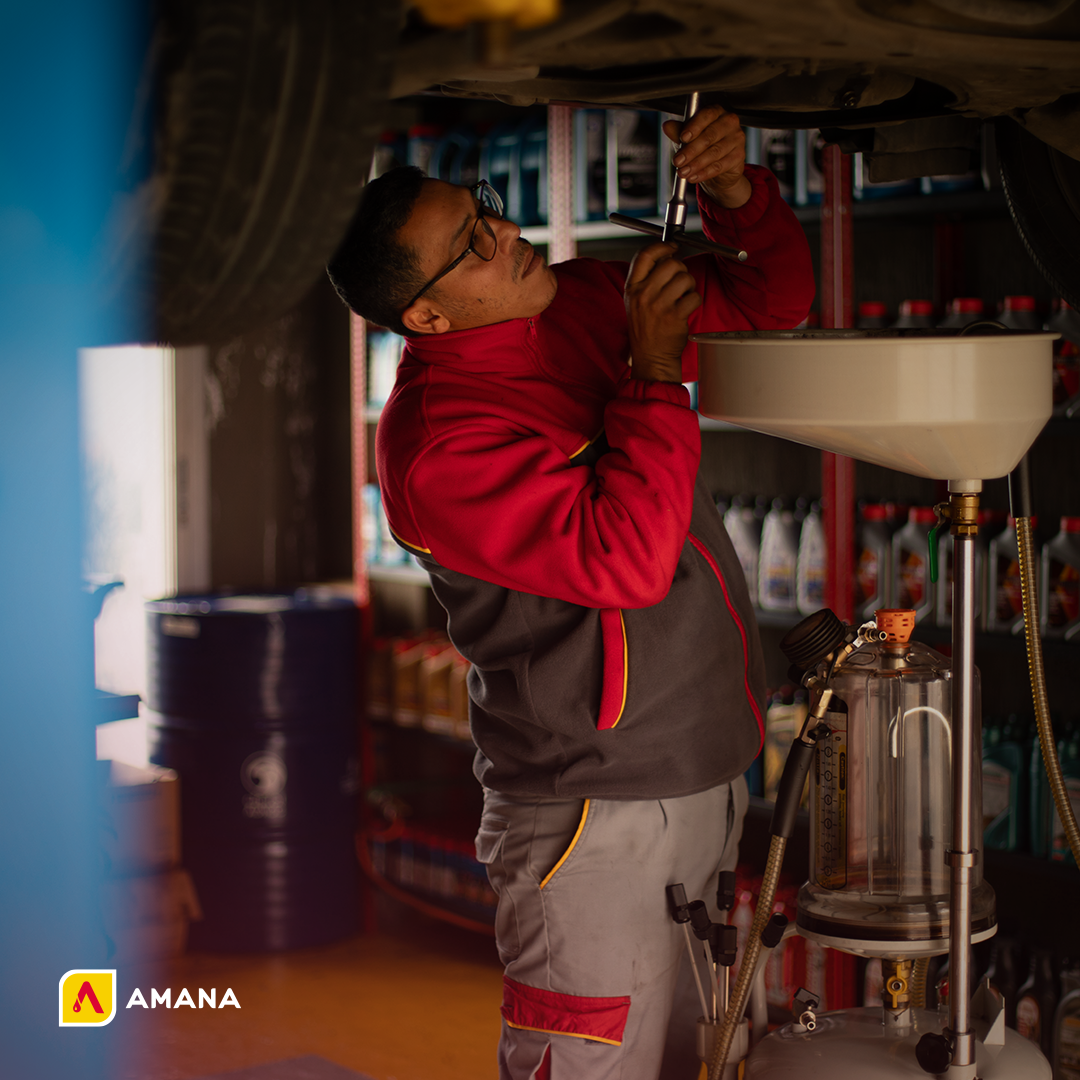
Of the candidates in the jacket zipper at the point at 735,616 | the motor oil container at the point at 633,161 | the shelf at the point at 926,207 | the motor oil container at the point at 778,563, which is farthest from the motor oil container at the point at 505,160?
the jacket zipper at the point at 735,616

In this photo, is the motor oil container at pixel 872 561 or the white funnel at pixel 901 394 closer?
the white funnel at pixel 901 394

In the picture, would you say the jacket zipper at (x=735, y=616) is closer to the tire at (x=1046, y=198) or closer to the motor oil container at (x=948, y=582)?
the tire at (x=1046, y=198)

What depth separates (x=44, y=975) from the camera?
→ 137 cm

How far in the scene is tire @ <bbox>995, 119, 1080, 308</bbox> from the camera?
1871 mm

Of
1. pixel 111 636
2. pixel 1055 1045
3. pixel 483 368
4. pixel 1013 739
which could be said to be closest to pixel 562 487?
pixel 483 368

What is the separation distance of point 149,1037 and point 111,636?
1.32m

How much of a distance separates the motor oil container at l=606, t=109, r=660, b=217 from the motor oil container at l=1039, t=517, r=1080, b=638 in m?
1.18

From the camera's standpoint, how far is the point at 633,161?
10.4ft

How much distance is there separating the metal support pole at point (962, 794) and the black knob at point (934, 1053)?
1 centimetres

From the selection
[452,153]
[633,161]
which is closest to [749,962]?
[633,161]

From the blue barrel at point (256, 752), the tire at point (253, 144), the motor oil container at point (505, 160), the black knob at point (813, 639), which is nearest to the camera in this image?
the tire at point (253, 144)

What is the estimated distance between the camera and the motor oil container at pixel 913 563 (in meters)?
2.80

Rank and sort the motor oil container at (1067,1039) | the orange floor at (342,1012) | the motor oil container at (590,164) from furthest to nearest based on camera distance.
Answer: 1. the motor oil container at (590,164)
2. the orange floor at (342,1012)
3. the motor oil container at (1067,1039)

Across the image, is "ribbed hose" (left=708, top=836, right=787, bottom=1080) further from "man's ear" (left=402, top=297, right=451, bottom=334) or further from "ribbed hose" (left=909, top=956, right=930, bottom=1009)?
"man's ear" (left=402, top=297, right=451, bottom=334)
